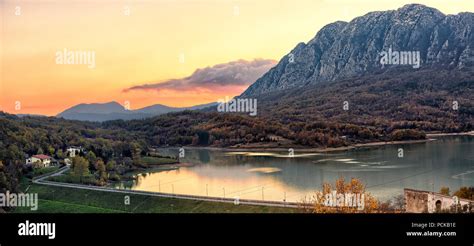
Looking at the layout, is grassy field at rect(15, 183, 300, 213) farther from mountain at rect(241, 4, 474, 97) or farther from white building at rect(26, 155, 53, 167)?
mountain at rect(241, 4, 474, 97)

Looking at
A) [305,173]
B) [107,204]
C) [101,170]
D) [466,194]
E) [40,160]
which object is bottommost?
[107,204]

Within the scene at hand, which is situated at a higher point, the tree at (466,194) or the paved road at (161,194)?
the tree at (466,194)

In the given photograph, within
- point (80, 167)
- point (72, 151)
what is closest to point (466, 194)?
point (80, 167)

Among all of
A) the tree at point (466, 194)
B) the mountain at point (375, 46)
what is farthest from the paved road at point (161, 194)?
the mountain at point (375, 46)

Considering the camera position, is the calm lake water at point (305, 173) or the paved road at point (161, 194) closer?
the paved road at point (161, 194)

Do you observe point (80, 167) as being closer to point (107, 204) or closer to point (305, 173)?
point (107, 204)

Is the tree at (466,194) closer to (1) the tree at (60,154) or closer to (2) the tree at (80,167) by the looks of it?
(2) the tree at (80,167)
